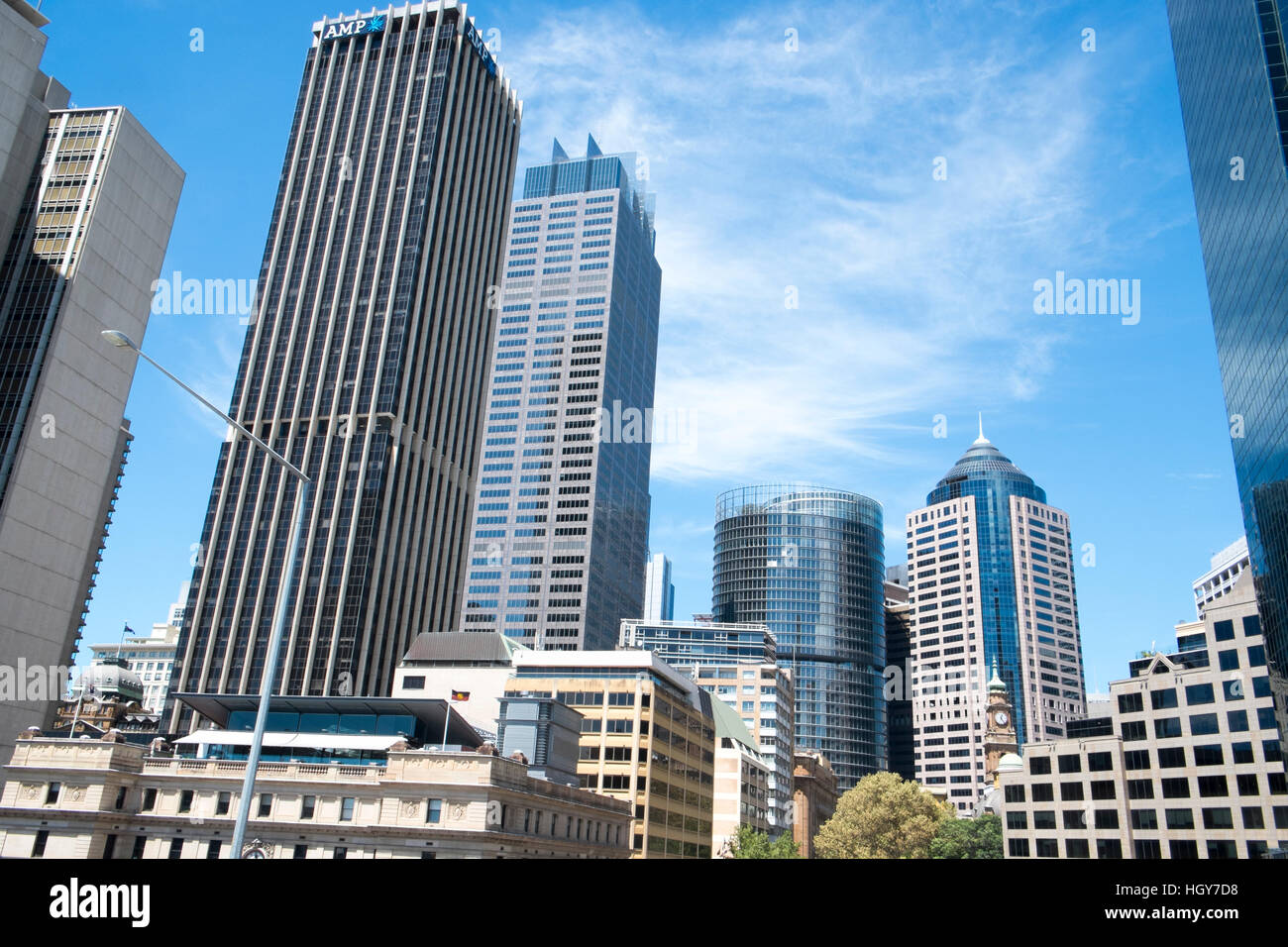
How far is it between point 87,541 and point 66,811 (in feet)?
188

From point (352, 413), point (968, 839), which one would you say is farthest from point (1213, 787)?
point (352, 413)

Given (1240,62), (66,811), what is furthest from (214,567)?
(1240,62)

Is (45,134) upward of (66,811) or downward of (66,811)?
upward

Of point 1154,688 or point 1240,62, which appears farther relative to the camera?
point 1154,688

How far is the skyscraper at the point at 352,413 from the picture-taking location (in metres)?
167

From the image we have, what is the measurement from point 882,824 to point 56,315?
116182mm

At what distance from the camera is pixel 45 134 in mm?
113375

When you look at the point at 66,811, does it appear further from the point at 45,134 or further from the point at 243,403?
the point at 243,403

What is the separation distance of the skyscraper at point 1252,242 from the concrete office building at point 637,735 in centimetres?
6061

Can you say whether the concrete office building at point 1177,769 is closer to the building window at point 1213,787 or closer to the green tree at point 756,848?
the building window at point 1213,787

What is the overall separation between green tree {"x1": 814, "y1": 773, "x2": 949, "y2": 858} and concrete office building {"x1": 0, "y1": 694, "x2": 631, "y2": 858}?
7162 cm

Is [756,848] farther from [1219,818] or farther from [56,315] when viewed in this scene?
[56,315]

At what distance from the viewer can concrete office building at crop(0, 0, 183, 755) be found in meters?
97.8
